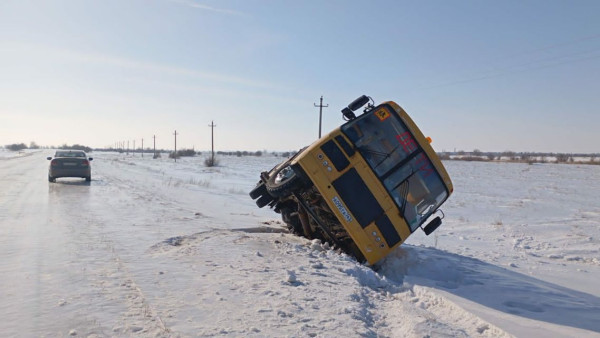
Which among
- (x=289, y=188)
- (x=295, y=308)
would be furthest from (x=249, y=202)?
(x=295, y=308)

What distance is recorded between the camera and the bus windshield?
6.94 metres

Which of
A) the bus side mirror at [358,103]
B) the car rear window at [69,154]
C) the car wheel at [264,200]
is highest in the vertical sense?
the bus side mirror at [358,103]

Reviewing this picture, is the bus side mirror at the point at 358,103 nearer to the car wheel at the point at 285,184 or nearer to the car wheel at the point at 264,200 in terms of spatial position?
the car wheel at the point at 285,184

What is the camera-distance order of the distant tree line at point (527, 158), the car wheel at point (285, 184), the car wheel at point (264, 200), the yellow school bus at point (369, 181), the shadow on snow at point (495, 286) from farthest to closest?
Result: 1. the distant tree line at point (527, 158)
2. the car wheel at point (264, 200)
3. the car wheel at point (285, 184)
4. the yellow school bus at point (369, 181)
5. the shadow on snow at point (495, 286)

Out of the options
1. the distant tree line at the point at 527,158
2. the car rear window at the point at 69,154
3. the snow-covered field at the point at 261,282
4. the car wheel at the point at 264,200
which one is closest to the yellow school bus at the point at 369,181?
the snow-covered field at the point at 261,282

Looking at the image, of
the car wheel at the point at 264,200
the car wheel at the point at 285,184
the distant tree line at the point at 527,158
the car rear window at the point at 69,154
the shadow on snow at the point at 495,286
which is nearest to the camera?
the shadow on snow at the point at 495,286

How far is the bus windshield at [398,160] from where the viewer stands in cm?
694

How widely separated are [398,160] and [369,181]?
692 millimetres

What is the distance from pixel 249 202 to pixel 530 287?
10.7m

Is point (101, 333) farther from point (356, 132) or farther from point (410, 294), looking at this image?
point (356, 132)

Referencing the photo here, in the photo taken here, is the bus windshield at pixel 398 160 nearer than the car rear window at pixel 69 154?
Yes

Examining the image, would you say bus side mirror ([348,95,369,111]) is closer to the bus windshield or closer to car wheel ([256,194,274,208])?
the bus windshield

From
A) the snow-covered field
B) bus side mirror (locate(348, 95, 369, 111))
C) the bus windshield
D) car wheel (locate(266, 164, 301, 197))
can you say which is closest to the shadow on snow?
the snow-covered field

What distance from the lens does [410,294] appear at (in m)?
5.54
